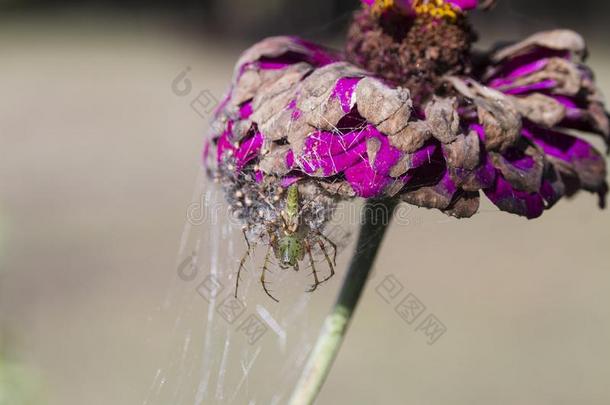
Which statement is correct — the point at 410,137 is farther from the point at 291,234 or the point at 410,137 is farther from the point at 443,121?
the point at 291,234

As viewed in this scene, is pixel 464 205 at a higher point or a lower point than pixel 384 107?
lower

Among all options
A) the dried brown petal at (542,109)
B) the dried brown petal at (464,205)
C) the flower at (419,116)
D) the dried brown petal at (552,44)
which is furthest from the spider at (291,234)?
the dried brown petal at (552,44)

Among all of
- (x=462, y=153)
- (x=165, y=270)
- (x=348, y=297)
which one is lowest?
(x=165, y=270)

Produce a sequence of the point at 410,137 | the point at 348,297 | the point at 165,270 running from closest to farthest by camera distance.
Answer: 1. the point at 410,137
2. the point at 348,297
3. the point at 165,270

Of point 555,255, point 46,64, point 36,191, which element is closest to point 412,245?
point 555,255

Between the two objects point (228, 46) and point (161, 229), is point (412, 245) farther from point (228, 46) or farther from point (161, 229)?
point (228, 46)

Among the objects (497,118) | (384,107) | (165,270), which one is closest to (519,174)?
(497,118)

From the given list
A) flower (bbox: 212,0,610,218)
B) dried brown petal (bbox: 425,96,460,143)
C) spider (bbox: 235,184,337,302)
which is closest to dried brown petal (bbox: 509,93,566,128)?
flower (bbox: 212,0,610,218)
